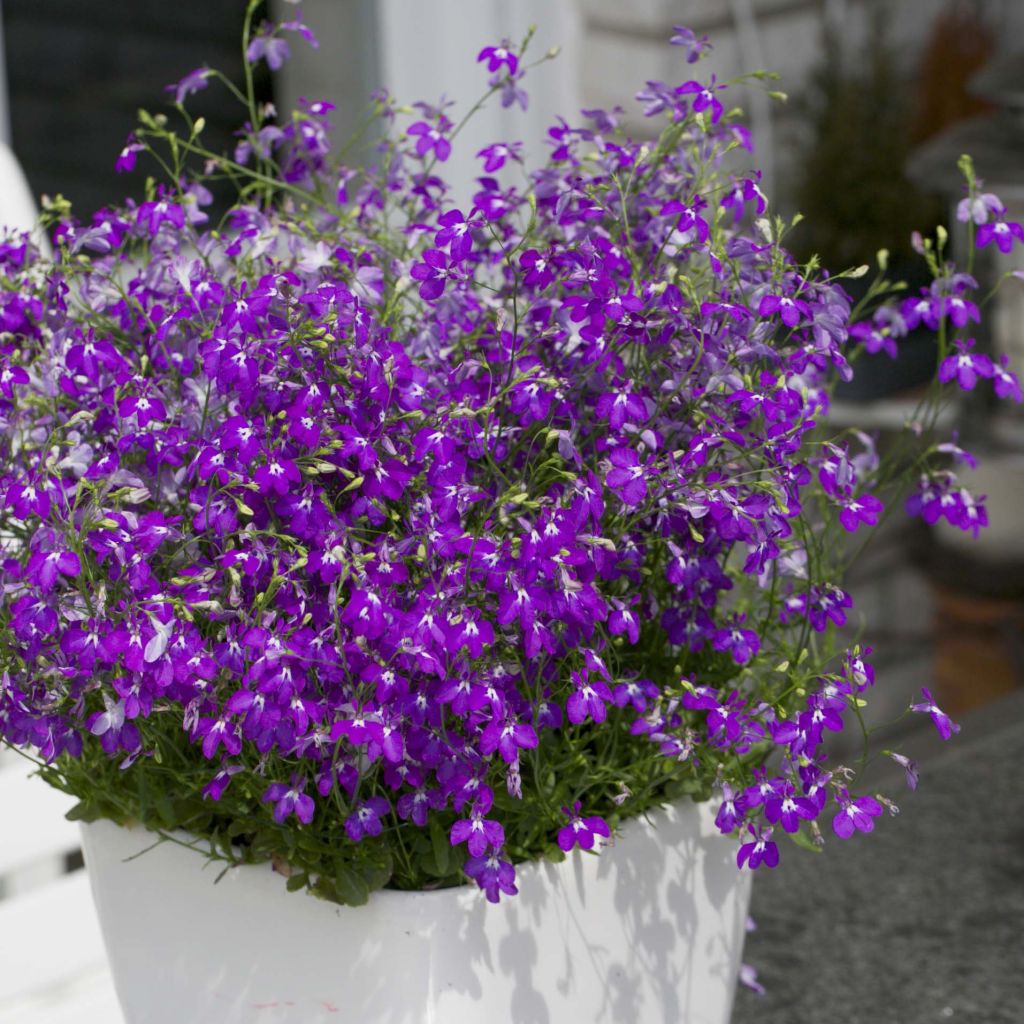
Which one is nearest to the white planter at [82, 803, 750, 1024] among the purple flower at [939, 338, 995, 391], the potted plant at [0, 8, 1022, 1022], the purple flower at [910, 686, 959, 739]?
the potted plant at [0, 8, 1022, 1022]

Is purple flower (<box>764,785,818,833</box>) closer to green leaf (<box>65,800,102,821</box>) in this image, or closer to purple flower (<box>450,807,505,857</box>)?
purple flower (<box>450,807,505,857</box>)

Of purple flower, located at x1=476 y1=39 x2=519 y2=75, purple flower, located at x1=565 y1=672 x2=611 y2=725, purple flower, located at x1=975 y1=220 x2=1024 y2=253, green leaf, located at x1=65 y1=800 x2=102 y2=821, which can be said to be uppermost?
purple flower, located at x1=476 y1=39 x2=519 y2=75

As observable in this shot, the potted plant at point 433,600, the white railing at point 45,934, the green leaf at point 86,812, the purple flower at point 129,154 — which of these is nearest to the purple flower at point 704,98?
the potted plant at point 433,600

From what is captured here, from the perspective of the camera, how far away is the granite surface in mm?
875

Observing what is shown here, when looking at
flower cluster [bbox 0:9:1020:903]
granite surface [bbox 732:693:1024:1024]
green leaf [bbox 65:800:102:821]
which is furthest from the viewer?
granite surface [bbox 732:693:1024:1024]

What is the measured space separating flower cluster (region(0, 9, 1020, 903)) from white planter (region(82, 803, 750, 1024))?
0.05 feet

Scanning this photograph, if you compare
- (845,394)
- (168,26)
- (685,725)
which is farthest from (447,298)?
(845,394)

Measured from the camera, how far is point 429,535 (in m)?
0.54

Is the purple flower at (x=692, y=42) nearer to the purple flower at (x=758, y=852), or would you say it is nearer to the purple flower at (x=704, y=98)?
the purple flower at (x=704, y=98)

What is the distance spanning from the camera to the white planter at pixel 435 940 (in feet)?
Result: 1.94

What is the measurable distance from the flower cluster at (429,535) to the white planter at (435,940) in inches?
0.6

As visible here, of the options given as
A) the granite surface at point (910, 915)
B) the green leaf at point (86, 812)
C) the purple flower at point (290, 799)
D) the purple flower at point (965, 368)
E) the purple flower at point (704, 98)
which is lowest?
the granite surface at point (910, 915)

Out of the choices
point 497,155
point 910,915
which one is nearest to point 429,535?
point 497,155

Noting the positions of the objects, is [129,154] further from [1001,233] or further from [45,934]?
[45,934]
